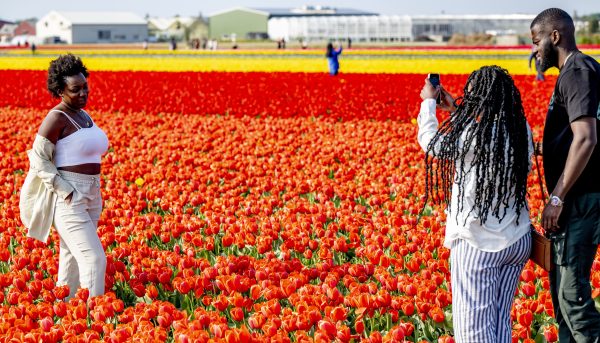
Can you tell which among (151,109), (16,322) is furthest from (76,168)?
(151,109)

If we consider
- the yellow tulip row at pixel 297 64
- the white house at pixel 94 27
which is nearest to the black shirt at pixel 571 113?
the yellow tulip row at pixel 297 64

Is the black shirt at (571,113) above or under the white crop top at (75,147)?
above

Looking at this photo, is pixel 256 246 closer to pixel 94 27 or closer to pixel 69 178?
pixel 69 178

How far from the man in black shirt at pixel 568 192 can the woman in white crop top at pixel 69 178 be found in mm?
2660

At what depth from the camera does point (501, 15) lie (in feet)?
306

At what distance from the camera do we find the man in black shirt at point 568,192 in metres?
3.46

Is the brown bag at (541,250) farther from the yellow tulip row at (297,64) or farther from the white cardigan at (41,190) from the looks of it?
the yellow tulip row at (297,64)

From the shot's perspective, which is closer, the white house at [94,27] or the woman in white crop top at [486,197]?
the woman in white crop top at [486,197]

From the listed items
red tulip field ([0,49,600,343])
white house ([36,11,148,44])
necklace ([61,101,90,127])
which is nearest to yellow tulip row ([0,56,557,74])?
red tulip field ([0,49,600,343])

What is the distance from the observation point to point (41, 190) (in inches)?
190

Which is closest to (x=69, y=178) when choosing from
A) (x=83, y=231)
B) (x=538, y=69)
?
(x=83, y=231)

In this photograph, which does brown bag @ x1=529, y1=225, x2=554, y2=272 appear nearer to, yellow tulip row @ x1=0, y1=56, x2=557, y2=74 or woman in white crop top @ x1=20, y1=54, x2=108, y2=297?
woman in white crop top @ x1=20, y1=54, x2=108, y2=297

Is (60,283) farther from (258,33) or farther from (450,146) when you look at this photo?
(258,33)

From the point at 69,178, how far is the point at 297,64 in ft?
102
